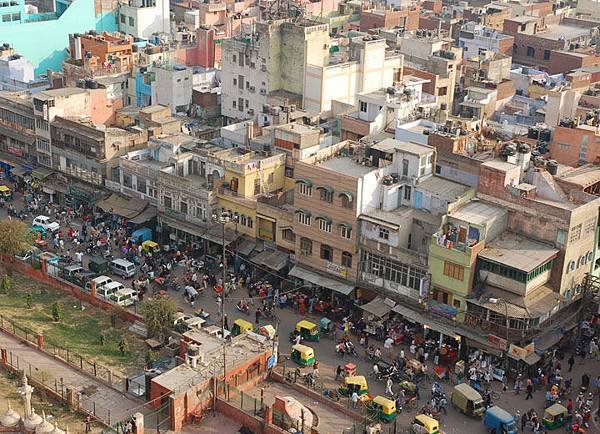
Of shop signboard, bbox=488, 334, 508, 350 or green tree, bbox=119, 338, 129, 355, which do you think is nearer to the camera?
shop signboard, bbox=488, 334, 508, 350

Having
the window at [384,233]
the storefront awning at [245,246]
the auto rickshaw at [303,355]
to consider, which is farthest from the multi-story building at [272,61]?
the auto rickshaw at [303,355]

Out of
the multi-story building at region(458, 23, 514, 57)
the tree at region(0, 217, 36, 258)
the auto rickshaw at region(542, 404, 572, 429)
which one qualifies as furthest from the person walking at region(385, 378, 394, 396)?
the multi-story building at region(458, 23, 514, 57)

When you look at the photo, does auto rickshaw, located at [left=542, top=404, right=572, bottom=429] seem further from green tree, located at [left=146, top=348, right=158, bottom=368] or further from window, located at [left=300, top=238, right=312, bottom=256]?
green tree, located at [left=146, top=348, right=158, bottom=368]

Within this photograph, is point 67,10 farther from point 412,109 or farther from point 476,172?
point 476,172

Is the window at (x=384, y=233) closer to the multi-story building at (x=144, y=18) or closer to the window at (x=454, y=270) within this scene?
the window at (x=454, y=270)

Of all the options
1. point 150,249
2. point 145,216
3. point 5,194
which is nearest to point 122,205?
point 145,216

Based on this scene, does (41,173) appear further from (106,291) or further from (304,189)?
(304,189)

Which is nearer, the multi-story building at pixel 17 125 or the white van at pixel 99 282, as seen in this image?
the white van at pixel 99 282
